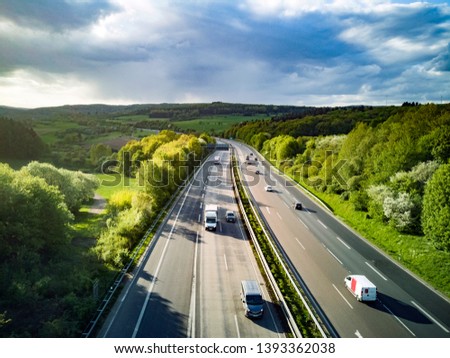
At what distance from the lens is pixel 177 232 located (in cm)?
4634

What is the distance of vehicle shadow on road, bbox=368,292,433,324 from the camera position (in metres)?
27.7

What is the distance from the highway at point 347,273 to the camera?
26469mm

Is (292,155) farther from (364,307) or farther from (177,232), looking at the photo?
(364,307)

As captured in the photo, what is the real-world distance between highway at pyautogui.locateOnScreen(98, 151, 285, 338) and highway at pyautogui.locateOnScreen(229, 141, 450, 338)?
5.15 m

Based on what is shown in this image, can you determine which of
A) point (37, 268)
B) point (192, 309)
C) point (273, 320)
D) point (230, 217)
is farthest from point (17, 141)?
point (273, 320)

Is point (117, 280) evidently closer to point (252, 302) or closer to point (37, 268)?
point (37, 268)

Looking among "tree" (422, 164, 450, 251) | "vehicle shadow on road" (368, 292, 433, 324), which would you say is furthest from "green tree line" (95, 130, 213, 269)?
"tree" (422, 164, 450, 251)

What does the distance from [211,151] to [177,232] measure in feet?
352

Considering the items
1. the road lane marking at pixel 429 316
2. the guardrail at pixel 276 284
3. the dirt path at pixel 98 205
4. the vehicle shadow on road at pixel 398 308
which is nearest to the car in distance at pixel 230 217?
the guardrail at pixel 276 284

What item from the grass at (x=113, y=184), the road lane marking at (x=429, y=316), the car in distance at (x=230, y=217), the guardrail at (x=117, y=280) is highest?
the car in distance at (x=230, y=217)

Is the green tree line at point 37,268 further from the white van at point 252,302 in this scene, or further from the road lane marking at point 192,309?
the white van at point 252,302

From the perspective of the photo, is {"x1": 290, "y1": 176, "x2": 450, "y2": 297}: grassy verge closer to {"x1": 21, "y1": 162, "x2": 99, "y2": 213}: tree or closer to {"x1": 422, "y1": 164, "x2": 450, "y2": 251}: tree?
{"x1": 422, "y1": 164, "x2": 450, "y2": 251}: tree

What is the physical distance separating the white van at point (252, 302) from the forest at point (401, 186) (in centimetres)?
1902

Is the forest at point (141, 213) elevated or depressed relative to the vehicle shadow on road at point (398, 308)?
elevated
